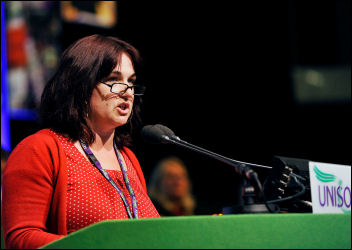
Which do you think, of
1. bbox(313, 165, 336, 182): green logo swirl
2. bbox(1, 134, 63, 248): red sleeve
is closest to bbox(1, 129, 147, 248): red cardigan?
bbox(1, 134, 63, 248): red sleeve

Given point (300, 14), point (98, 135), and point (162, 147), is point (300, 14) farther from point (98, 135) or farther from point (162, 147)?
point (98, 135)

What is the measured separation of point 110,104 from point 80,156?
0.23m

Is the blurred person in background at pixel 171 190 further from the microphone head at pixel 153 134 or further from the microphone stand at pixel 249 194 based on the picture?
the microphone stand at pixel 249 194

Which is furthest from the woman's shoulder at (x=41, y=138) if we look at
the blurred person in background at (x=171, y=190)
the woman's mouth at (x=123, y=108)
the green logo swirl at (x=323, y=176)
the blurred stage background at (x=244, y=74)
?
the blurred stage background at (x=244, y=74)

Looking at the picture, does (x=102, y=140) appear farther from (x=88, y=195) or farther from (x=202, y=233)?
(x=202, y=233)

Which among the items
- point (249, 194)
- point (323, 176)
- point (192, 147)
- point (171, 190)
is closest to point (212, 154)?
point (192, 147)

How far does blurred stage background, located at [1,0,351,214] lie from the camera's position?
5.00 m

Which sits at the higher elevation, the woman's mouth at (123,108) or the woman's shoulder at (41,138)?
the woman's mouth at (123,108)

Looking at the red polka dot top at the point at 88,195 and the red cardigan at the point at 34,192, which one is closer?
the red cardigan at the point at 34,192

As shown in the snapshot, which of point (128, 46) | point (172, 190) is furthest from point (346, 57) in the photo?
point (128, 46)

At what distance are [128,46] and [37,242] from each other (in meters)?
0.94

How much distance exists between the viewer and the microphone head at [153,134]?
5.17 ft

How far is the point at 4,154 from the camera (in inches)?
101

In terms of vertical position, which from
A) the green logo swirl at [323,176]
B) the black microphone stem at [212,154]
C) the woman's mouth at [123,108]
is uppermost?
the woman's mouth at [123,108]
